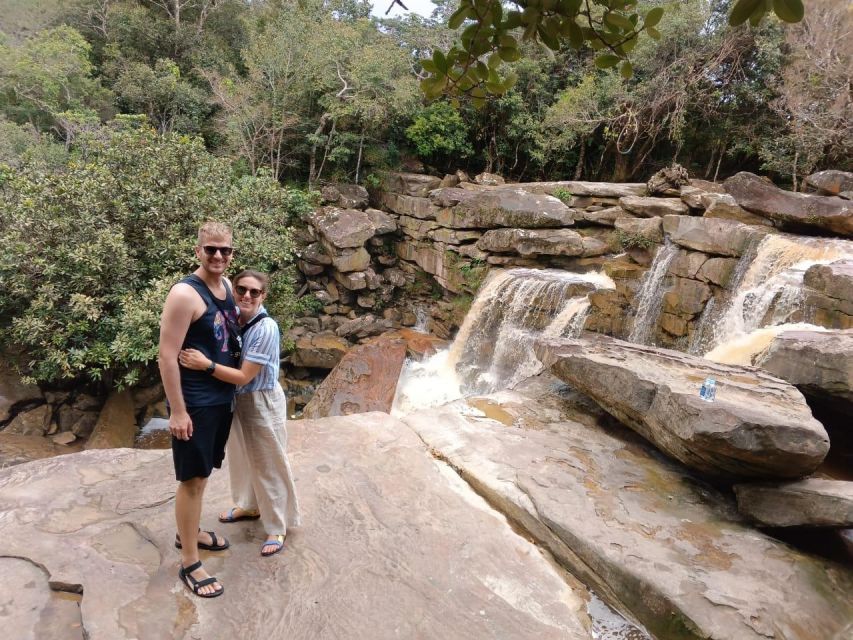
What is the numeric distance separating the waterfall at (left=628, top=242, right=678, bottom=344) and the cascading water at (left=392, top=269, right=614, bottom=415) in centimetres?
64

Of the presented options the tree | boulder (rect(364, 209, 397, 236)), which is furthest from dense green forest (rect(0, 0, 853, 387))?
the tree

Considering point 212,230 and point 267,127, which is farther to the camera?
point 267,127

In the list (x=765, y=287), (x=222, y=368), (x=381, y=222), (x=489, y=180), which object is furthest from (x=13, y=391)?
(x=489, y=180)

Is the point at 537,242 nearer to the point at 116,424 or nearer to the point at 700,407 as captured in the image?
the point at 700,407

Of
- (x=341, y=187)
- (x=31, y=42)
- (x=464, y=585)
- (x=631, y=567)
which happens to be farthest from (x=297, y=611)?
(x=31, y=42)

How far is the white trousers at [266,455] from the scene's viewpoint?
225cm

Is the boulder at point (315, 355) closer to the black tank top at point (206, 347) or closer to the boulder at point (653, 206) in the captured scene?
the boulder at point (653, 206)

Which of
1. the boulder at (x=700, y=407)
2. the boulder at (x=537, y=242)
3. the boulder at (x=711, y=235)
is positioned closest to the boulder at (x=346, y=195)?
the boulder at (x=537, y=242)

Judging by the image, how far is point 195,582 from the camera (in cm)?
209

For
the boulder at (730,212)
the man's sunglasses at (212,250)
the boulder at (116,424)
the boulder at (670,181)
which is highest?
the boulder at (670,181)

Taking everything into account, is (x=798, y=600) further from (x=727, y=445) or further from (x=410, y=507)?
(x=410, y=507)

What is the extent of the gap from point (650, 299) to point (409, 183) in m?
7.22

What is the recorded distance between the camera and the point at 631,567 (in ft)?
8.09

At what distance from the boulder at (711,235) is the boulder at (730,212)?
0.72m
